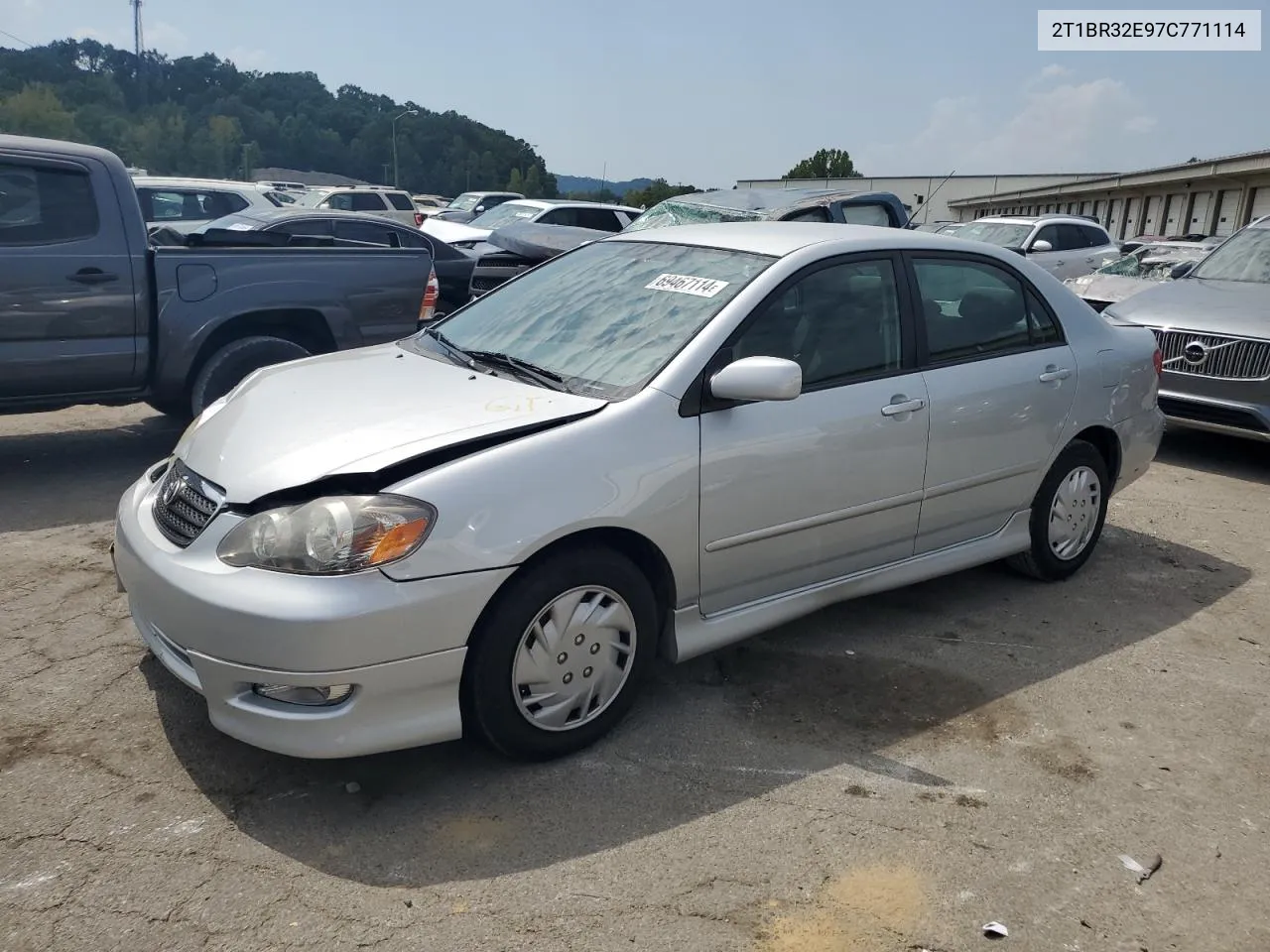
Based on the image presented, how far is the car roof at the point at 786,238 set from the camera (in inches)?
157

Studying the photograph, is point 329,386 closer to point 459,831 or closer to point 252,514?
point 252,514

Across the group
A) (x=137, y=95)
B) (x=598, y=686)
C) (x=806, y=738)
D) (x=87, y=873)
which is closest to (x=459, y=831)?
(x=598, y=686)

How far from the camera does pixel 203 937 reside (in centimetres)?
243

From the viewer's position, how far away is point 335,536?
2.81 m

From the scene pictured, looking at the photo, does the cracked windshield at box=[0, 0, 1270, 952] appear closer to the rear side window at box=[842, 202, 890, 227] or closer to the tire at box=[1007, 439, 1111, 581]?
the tire at box=[1007, 439, 1111, 581]

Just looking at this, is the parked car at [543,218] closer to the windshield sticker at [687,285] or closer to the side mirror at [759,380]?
the windshield sticker at [687,285]

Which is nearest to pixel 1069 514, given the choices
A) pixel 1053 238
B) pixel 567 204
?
pixel 1053 238

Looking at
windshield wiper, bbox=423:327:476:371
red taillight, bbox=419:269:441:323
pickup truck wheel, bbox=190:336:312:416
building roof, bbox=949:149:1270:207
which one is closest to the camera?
windshield wiper, bbox=423:327:476:371

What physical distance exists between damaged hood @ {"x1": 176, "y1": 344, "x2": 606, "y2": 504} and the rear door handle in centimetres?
265

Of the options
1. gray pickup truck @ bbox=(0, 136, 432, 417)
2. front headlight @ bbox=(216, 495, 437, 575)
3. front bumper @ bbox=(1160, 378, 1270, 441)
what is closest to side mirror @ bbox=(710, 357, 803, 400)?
front headlight @ bbox=(216, 495, 437, 575)

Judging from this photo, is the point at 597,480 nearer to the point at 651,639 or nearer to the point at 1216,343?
the point at 651,639

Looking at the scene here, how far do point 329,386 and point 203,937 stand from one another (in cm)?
188

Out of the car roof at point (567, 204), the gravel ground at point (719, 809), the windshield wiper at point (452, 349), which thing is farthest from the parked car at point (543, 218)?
the gravel ground at point (719, 809)

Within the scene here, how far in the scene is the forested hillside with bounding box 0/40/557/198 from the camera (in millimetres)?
71938
